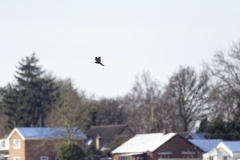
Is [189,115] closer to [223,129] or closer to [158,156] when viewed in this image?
[223,129]

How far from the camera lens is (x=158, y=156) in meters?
67.9

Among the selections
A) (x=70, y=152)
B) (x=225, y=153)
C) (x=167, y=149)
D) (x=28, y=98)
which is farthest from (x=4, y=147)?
(x=225, y=153)

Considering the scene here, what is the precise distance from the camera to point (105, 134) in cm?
9550

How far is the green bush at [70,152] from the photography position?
64500 mm

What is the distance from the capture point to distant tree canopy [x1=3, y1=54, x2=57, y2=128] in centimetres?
10225

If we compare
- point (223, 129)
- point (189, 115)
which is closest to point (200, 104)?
point (189, 115)

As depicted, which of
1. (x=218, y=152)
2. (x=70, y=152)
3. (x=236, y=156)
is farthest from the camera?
(x=70, y=152)

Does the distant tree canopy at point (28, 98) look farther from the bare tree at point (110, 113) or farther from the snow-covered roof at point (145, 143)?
the snow-covered roof at point (145, 143)

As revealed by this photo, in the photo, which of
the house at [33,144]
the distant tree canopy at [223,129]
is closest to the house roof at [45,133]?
the house at [33,144]

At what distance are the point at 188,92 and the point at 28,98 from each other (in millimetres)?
29735

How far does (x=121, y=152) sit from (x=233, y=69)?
14550mm

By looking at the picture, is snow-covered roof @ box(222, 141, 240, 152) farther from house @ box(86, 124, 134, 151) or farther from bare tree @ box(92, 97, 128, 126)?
bare tree @ box(92, 97, 128, 126)

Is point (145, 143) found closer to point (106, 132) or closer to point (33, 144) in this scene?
Result: point (33, 144)

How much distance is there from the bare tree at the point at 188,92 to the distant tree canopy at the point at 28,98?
2515 cm
